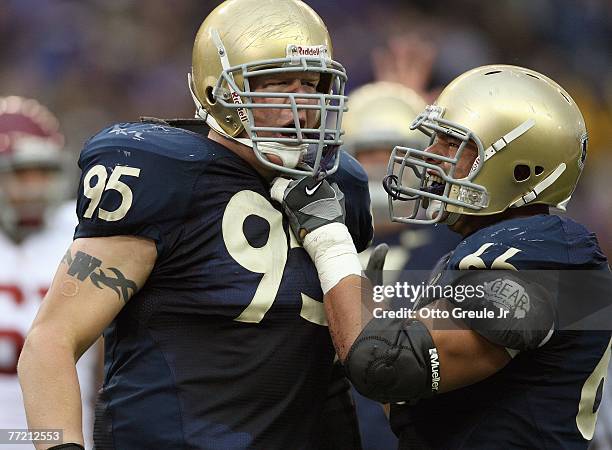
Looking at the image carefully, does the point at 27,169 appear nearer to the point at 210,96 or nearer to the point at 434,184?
the point at 210,96

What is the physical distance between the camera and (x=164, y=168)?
1.94m

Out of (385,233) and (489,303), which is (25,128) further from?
(489,303)

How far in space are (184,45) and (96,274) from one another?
4.72m

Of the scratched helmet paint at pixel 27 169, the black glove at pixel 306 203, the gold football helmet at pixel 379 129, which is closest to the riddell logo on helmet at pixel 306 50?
the black glove at pixel 306 203

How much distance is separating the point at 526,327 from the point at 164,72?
4.87m

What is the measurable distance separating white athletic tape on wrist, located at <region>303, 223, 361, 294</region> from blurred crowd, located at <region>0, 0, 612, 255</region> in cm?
412

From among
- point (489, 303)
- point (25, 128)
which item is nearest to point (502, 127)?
point (489, 303)

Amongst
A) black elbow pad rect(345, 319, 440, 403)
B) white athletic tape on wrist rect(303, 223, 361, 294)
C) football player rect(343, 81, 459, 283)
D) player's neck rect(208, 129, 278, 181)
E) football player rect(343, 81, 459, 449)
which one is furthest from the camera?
football player rect(343, 81, 459, 283)

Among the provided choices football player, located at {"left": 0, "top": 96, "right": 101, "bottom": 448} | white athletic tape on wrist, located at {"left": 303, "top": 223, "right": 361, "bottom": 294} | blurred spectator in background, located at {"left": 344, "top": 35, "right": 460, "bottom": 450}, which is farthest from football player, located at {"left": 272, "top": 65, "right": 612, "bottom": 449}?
football player, located at {"left": 0, "top": 96, "right": 101, "bottom": 448}

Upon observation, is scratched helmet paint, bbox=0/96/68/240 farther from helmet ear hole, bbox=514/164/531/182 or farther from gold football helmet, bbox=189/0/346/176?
helmet ear hole, bbox=514/164/531/182

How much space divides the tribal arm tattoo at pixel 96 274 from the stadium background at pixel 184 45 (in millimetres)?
4266

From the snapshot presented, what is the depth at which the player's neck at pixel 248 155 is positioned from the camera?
81.4 inches

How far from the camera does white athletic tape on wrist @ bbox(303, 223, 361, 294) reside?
196cm

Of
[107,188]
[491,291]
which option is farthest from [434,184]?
[107,188]
